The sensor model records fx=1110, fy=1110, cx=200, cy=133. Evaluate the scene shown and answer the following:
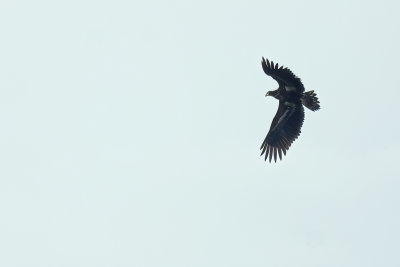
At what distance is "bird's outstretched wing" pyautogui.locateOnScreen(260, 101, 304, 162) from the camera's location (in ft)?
204

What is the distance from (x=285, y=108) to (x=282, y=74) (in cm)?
431

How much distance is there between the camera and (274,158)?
209 feet

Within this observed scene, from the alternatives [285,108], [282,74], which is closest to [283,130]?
[285,108]

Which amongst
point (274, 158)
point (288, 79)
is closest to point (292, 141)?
point (274, 158)

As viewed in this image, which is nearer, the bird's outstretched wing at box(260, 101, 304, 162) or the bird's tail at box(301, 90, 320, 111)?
the bird's tail at box(301, 90, 320, 111)

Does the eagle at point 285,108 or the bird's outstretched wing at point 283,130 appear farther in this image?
the bird's outstretched wing at point 283,130

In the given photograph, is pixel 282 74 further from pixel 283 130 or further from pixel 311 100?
pixel 283 130

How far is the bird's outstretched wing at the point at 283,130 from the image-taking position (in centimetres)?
6214

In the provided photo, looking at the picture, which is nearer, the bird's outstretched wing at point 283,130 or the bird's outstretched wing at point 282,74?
the bird's outstretched wing at point 282,74

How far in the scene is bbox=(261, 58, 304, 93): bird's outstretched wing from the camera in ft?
189

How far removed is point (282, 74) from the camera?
58.1 m

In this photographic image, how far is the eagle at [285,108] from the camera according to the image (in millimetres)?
58219

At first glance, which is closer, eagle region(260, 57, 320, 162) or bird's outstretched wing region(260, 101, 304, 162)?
eagle region(260, 57, 320, 162)

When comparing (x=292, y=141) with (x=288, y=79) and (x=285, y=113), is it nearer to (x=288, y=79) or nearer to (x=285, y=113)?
(x=285, y=113)
